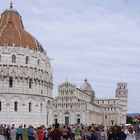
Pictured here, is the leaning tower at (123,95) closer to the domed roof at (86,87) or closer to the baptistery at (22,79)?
the domed roof at (86,87)

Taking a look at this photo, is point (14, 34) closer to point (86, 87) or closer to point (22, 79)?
point (22, 79)

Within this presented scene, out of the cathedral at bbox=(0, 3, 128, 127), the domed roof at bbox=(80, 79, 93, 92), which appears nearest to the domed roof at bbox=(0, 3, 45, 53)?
the cathedral at bbox=(0, 3, 128, 127)

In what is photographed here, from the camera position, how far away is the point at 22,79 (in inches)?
3071

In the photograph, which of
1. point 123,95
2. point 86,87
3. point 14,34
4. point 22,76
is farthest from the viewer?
point 123,95

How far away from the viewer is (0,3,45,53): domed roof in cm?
8112

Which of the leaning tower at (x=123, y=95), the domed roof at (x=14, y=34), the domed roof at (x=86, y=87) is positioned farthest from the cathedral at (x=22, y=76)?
the leaning tower at (x=123, y=95)

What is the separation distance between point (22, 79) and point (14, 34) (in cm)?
992

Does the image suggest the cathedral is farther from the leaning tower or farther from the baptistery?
the leaning tower

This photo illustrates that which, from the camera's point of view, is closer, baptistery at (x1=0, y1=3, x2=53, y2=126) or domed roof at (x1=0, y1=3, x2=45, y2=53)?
baptistery at (x1=0, y1=3, x2=53, y2=126)

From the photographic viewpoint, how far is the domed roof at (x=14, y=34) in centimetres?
8112

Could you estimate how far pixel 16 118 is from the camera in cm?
7725

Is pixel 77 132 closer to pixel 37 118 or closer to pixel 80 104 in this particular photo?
pixel 37 118

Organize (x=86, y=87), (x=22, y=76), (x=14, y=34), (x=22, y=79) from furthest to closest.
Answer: (x=86, y=87) → (x=14, y=34) → (x=22, y=79) → (x=22, y=76)

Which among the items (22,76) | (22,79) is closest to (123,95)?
(22,79)
